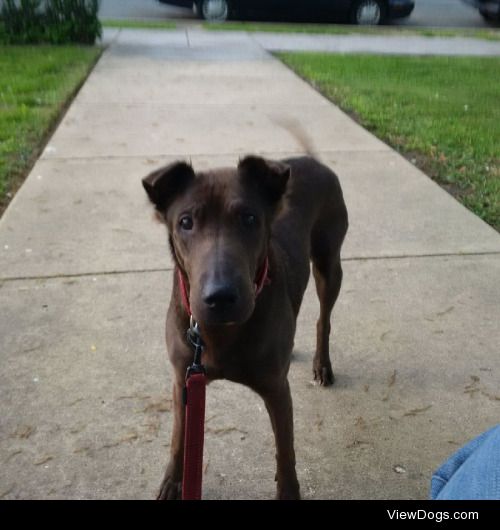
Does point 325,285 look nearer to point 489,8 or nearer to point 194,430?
point 194,430

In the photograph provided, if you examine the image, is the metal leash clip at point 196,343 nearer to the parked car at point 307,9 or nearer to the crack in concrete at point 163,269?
the crack in concrete at point 163,269

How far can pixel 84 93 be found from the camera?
8922 millimetres

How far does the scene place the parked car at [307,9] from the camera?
1675cm

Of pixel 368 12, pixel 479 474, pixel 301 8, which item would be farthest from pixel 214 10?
pixel 479 474

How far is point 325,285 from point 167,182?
4.07 ft

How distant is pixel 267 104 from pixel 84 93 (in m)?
2.49

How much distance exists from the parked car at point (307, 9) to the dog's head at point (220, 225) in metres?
15.5

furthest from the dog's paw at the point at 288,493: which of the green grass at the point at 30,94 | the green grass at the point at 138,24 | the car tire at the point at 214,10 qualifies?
the car tire at the point at 214,10

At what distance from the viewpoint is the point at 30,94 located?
856 centimetres

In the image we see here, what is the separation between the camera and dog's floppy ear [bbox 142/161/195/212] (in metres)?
2.44

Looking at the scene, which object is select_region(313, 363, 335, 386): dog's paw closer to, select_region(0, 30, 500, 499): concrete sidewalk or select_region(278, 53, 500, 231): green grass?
select_region(0, 30, 500, 499): concrete sidewalk

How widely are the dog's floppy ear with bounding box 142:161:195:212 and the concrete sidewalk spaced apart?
44.8 inches
